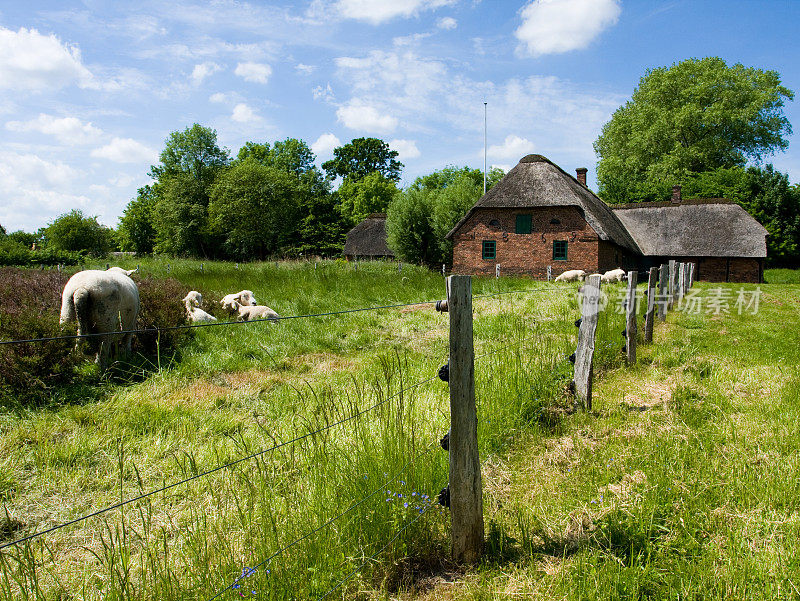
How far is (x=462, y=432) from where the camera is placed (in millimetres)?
2719

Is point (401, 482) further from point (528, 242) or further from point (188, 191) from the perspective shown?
point (188, 191)

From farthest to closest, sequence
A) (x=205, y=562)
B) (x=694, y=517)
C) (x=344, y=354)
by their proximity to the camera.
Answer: (x=344, y=354) → (x=694, y=517) → (x=205, y=562)

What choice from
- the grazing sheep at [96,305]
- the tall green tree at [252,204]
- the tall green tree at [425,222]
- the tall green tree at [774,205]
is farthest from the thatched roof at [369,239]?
the grazing sheep at [96,305]

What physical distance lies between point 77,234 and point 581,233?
3723 centimetres

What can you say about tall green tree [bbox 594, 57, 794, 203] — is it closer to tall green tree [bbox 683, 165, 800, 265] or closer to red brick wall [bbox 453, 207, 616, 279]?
tall green tree [bbox 683, 165, 800, 265]

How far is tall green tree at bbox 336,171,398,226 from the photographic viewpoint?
191 feet

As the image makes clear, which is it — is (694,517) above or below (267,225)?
below

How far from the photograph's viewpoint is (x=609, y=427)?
4.57 metres

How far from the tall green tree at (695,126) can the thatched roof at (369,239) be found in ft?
69.9

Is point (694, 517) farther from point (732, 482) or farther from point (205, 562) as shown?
point (205, 562)

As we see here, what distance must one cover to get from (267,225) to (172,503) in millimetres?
45889

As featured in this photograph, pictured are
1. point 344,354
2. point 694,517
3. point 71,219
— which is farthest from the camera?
point 71,219

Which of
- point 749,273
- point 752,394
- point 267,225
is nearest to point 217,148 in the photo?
point 267,225

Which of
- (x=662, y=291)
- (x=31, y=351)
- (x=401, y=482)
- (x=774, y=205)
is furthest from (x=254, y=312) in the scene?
(x=774, y=205)
